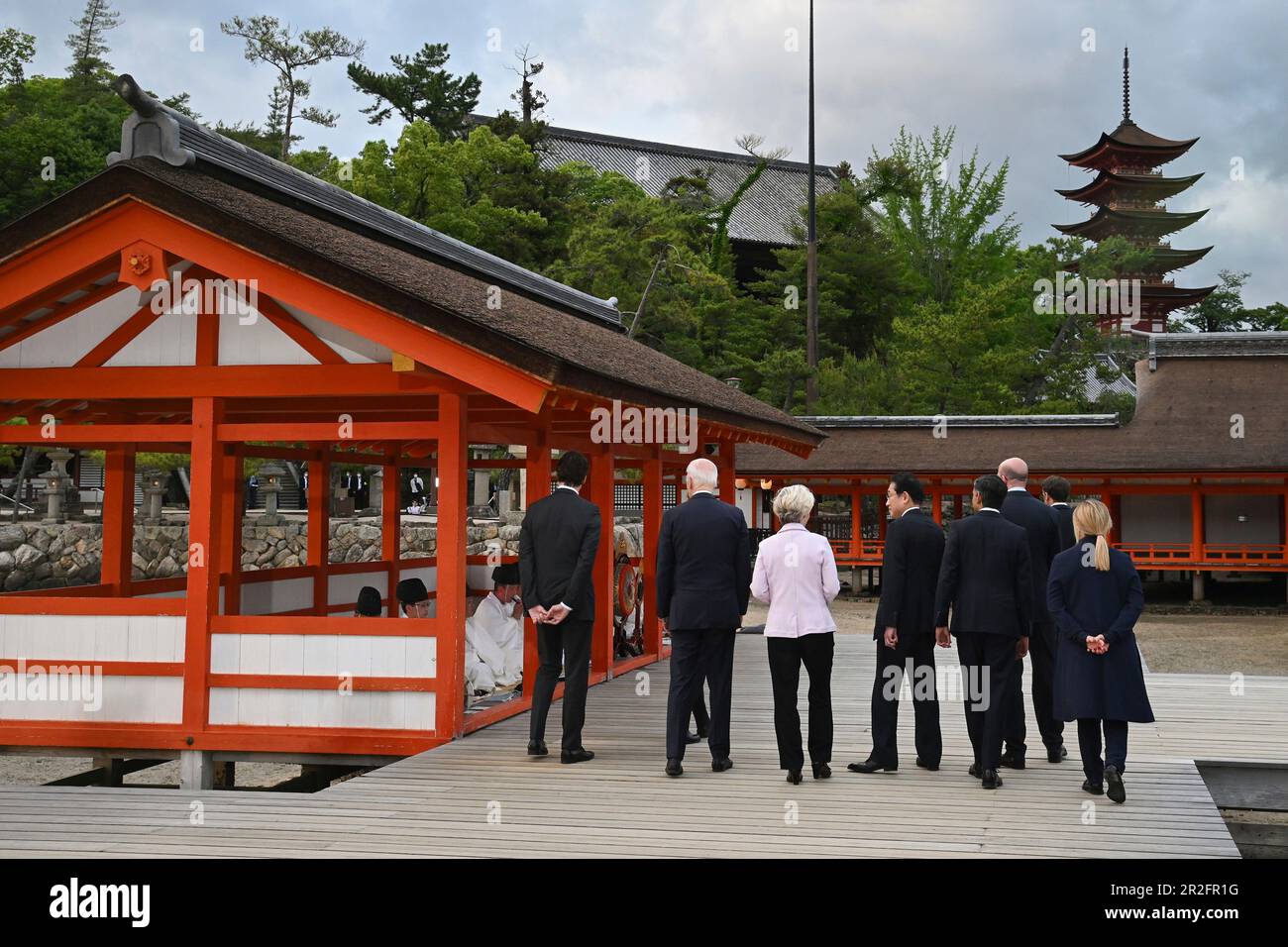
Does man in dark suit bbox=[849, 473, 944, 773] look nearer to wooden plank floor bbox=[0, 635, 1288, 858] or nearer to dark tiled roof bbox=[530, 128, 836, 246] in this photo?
wooden plank floor bbox=[0, 635, 1288, 858]

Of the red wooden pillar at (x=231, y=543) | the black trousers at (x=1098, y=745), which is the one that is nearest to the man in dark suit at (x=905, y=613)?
the black trousers at (x=1098, y=745)

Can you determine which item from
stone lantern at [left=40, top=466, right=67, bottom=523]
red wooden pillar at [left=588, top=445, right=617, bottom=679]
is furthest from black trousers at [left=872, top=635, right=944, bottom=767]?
stone lantern at [left=40, top=466, right=67, bottom=523]

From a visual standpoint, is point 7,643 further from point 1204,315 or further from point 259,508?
point 1204,315

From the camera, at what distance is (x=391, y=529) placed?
1328 cm

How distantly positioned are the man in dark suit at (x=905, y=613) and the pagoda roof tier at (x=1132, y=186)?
46.2 metres

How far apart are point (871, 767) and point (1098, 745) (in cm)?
130

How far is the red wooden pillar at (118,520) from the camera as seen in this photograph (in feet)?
33.6

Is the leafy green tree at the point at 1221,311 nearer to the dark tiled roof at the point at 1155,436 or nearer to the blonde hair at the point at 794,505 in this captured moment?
the dark tiled roof at the point at 1155,436

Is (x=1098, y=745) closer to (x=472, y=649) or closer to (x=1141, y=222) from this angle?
(x=472, y=649)

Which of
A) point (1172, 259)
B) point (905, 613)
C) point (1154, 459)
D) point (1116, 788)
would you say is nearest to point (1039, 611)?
point (905, 613)

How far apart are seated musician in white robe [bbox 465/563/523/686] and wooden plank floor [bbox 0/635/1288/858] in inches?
85.9

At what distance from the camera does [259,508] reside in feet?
132
